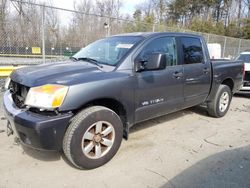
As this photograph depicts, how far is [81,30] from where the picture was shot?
8.80 m

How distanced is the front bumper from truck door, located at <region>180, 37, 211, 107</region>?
97.9 inches

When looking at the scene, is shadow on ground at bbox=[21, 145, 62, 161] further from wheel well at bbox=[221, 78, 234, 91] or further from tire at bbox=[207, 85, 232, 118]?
wheel well at bbox=[221, 78, 234, 91]

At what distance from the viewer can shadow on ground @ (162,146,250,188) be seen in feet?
9.91

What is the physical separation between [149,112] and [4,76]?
15.9 feet

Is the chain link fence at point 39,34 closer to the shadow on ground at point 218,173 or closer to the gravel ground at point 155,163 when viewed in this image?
the gravel ground at point 155,163

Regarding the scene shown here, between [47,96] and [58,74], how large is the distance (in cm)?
41

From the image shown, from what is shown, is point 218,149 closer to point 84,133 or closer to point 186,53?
point 186,53

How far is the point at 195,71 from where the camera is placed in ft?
15.6

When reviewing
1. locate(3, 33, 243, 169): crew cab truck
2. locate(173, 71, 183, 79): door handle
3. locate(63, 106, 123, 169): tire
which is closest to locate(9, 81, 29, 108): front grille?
locate(3, 33, 243, 169): crew cab truck

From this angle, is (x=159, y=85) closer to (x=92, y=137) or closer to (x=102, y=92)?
(x=102, y=92)

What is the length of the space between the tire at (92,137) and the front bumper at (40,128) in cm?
12

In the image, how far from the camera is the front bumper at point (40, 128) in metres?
2.83

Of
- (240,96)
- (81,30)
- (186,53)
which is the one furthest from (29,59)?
(240,96)

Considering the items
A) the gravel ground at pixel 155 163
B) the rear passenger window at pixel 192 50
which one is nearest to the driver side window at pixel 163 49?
the rear passenger window at pixel 192 50
